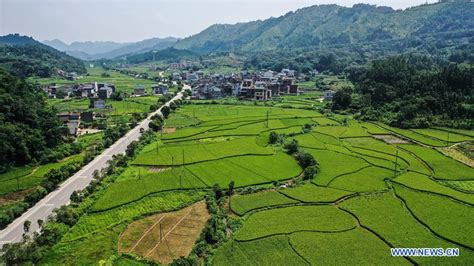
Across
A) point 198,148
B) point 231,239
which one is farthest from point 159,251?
point 198,148

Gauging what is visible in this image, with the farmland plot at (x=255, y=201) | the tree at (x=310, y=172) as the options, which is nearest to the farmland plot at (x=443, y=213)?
the tree at (x=310, y=172)

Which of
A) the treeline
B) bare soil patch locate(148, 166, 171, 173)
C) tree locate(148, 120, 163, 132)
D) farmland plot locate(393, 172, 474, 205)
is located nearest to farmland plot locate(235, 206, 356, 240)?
farmland plot locate(393, 172, 474, 205)

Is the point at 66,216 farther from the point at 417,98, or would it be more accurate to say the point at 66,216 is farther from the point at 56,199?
the point at 417,98

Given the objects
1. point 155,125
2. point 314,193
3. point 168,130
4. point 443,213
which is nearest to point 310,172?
point 314,193

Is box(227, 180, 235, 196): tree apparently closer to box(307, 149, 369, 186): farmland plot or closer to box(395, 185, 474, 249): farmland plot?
box(307, 149, 369, 186): farmland plot

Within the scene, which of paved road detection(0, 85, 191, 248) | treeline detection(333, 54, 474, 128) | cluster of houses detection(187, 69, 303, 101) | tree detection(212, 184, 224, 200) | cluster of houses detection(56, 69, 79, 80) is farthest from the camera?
cluster of houses detection(56, 69, 79, 80)

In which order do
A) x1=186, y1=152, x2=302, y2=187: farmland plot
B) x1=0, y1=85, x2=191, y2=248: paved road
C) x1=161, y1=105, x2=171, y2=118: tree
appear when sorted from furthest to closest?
x1=161, y1=105, x2=171, y2=118: tree → x1=186, y1=152, x2=302, y2=187: farmland plot → x1=0, y1=85, x2=191, y2=248: paved road

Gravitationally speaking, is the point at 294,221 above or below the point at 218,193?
below
